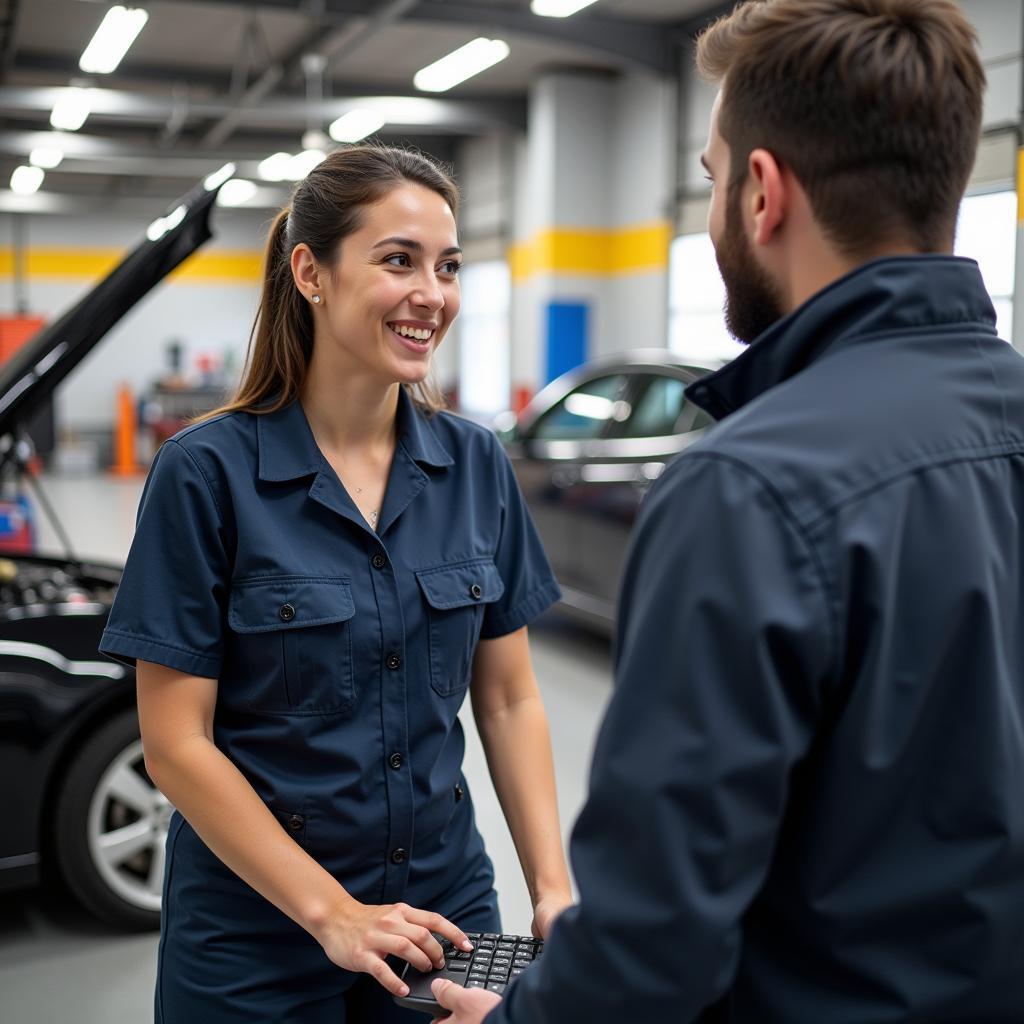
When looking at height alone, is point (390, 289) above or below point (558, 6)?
below

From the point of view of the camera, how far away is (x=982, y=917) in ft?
2.72

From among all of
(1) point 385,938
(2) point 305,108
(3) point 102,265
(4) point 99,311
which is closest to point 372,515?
(1) point 385,938

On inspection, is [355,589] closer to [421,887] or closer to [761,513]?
[421,887]

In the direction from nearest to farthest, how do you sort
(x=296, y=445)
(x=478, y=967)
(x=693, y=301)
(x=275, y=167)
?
(x=478, y=967) < (x=296, y=445) < (x=693, y=301) < (x=275, y=167)

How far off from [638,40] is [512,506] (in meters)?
9.92

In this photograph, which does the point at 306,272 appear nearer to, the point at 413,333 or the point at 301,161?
the point at 413,333

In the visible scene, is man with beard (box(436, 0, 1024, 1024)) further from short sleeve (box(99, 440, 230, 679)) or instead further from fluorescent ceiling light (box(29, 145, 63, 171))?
fluorescent ceiling light (box(29, 145, 63, 171))

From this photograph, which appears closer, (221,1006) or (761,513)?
(761,513)

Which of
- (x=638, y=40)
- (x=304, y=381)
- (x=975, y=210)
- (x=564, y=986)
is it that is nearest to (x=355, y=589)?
(x=304, y=381)

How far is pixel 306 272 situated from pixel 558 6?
25.9 ft

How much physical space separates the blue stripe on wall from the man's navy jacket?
11465mm

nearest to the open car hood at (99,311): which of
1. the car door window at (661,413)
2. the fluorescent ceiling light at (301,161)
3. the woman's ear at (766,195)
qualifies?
the woman's ear at (766,195)

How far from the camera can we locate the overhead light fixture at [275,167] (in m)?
13.1

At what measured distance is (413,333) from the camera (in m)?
1.53
